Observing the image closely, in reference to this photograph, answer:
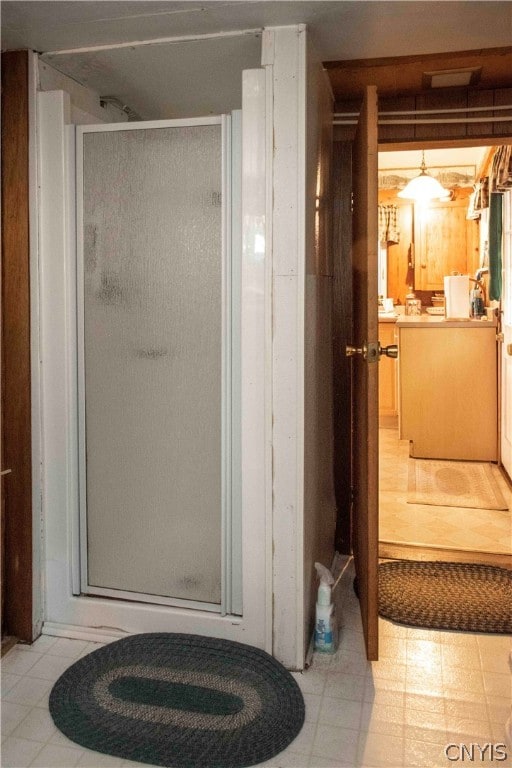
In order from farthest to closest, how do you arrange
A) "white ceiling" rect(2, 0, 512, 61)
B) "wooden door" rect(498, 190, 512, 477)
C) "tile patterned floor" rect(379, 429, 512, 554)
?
"wooden door" rect(498, 190, 512, 477)
"tile patterned floor" rect(379, 429, 512, 554)
"white ceiling" rect(2, 0, 512, 61)

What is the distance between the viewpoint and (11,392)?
244 cm

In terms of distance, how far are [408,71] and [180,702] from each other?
102 inches

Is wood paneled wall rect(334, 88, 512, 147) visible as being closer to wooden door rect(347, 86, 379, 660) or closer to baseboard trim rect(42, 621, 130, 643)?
wooden door rect(347, 86, 379, 660)

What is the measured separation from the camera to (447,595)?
2814 mm

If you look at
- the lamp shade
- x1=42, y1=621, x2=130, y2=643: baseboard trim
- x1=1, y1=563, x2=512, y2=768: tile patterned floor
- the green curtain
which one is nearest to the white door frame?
x1=42, y1=621, x2=130, y2=643: baseboard trim

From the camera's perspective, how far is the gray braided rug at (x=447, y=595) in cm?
259

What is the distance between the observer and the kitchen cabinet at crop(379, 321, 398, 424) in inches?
261

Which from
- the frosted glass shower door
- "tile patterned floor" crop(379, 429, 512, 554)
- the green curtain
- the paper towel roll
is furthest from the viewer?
the paper towel roll

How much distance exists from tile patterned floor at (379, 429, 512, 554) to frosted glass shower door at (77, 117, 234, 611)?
4.71 ft

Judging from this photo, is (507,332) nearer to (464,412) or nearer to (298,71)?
(464,412)

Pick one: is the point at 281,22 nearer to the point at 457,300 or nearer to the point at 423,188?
the point at 457,300

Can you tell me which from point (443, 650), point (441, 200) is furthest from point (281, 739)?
point (441, 200)

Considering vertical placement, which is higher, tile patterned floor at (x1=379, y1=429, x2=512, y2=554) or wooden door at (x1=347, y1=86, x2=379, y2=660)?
wooden door at (x1=347, y1=86, x2=379, y2=660)

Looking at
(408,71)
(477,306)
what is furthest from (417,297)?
(408,71)
